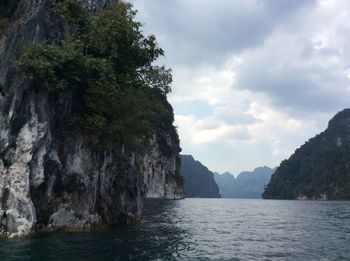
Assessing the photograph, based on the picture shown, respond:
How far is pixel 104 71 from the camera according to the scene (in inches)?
1182

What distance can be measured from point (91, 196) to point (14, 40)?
13.2 meters

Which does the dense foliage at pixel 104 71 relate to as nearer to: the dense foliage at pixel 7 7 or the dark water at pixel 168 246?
the dense foliage at pixel 7 7

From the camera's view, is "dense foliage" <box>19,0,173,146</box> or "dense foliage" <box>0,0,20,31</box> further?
"dense foliage" <box>0,0,20,31</box>

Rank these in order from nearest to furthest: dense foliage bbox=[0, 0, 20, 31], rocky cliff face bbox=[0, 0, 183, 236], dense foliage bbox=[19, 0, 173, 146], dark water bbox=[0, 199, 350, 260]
Result: 1. dark water bbox=[0, 199, 350, 260]
2. rocky cliff face bbox=[0, 0, 183, 236]
3. dense foliage bbox=[19, 0, 173, 146]
4. dense foliage bbox=[0, 0, 20, 31]

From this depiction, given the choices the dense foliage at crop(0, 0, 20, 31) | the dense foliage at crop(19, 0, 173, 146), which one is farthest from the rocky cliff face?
the dense foliage at crop(0, 0, 20, 31)

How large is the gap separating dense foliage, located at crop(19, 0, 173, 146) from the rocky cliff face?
1188mm

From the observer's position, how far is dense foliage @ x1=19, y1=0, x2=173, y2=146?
92.7 feet

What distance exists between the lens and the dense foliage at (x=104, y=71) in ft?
92.7

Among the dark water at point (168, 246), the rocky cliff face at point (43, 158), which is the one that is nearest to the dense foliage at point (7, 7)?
the rocky cliff face at point (43, 158)

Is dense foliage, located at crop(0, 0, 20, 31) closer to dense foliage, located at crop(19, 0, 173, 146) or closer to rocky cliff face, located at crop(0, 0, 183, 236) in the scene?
rocky cliff face, located at crop(0, 0, 183, 236)

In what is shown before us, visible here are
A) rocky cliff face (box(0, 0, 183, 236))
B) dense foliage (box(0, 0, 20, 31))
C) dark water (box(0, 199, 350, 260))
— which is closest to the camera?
dark water (box(0, 199, 350, 260))

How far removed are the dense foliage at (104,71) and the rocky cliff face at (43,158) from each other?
3.90 ft

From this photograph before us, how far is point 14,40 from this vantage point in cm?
2923

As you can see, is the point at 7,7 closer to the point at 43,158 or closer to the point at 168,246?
the point at 43,158
